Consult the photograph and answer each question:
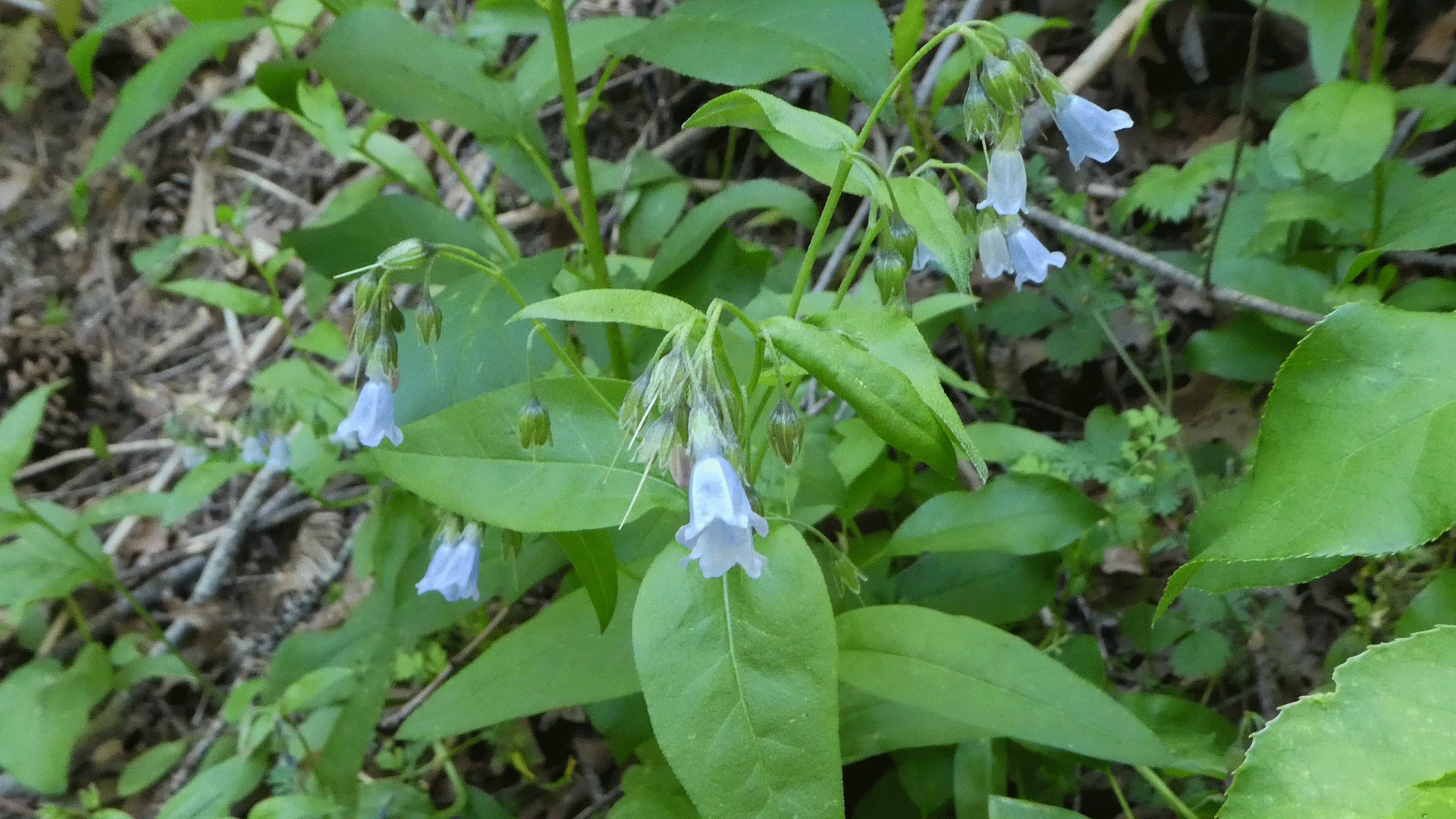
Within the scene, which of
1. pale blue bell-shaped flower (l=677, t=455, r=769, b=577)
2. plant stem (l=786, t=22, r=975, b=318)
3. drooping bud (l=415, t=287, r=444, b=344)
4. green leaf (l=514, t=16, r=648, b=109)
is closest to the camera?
pale blue bell-shaped flower (l=677, t=455, r=769, b=577)

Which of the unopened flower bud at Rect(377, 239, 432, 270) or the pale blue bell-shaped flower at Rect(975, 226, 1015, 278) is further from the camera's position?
the pale blue bell-shaped flower at Rect(975, 226, 1015, 278)

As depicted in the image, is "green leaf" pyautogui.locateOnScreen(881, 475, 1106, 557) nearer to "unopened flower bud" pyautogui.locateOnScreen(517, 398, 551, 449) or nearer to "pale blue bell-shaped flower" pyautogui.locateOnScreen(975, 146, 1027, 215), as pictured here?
"pale blue bell-shaped flower" pyautogui.locateOnScreen(975, 146, 1027, 215)

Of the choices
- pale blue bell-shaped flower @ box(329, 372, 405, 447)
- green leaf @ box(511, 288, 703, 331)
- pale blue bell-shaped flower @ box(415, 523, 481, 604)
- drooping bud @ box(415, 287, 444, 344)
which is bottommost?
pale blue bell-shaped flower @ box(415, 523, 481, 604)

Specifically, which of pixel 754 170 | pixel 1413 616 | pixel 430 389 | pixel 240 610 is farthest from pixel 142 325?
pixel 1413 616

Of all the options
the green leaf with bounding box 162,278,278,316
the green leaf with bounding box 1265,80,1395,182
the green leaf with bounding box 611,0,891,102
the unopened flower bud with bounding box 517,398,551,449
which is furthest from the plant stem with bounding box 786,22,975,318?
the green leaf with bounding box 162,278,278,316

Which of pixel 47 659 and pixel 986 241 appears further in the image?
pixel 47 659

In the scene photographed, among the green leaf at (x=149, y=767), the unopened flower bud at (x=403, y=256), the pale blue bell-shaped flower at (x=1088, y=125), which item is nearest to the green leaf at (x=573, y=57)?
the unopened flower bud at (x=403, y=256)

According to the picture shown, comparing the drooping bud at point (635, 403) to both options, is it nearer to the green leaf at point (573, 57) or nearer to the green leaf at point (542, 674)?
the green leaf at point (542, 674)

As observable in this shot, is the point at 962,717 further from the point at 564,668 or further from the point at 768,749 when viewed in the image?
the point at 564,668
